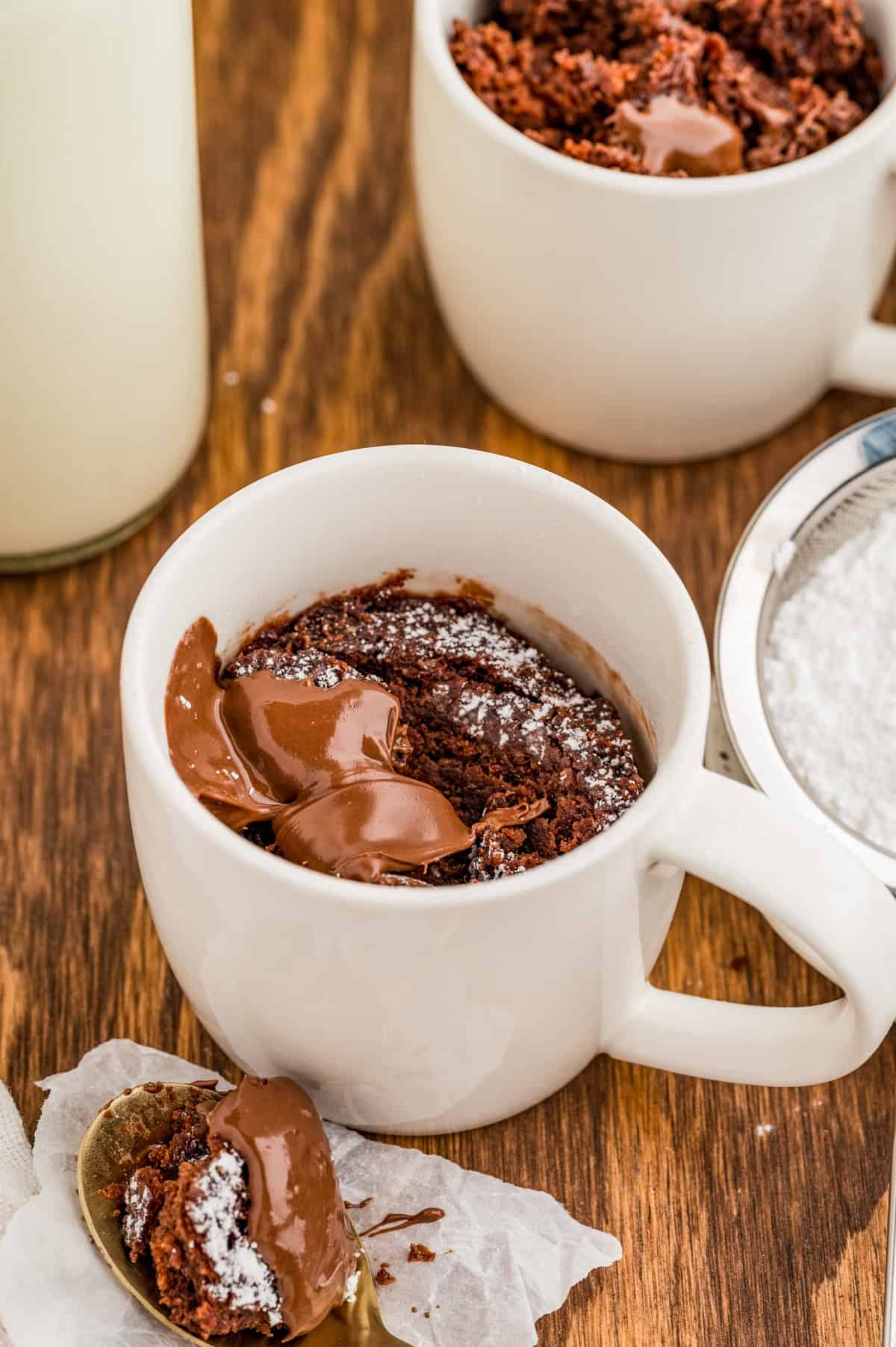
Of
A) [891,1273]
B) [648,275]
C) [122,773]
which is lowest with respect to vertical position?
[891,1273]

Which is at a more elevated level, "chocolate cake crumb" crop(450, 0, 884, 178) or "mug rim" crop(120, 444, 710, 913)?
"chocolate cake crumb" crop(450, 0, 884, 178)

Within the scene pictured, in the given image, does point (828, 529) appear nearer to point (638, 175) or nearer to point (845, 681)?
point (845, 681)

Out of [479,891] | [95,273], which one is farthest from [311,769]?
[95,273]

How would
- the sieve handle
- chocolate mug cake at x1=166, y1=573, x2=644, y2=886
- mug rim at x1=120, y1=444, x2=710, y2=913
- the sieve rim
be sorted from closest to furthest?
mug rim at x1=120, y1=444, x2=710, y2=913, chocolate mug cake at x1=166, y1=573, x2=644, y2=886, the sieve rim, the sieve handle

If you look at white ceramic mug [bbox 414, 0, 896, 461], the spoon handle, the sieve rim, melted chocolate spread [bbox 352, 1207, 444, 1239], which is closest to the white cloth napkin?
melted chocolate spread [bbox 352, 1207, 444, 1239]

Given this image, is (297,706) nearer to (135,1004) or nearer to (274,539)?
(274,539)

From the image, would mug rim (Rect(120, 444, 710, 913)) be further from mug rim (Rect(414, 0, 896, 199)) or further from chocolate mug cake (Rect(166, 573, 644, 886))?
mug rim (Rect(414, 0, 896, 199))
